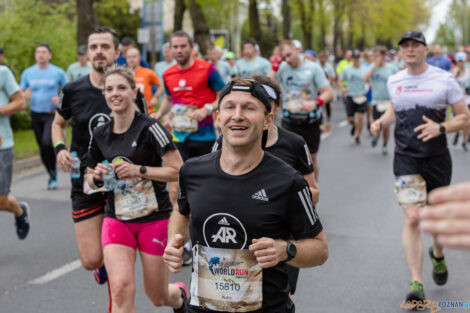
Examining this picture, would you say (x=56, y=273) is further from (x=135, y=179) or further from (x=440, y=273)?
(x=440, y=273)

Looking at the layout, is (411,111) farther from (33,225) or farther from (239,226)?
(33,225)

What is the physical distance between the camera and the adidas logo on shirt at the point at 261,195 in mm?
3064

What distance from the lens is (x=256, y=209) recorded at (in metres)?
3.06

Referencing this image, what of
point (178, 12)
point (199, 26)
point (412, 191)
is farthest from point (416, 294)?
point (178, 12)

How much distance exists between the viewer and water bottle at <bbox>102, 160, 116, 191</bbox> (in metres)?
4.39

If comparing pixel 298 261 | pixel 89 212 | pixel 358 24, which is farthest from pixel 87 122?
pixel 358 24

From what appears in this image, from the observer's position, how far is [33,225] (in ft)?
26.6

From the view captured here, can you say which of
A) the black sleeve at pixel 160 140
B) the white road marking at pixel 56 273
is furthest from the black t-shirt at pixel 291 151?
the white road marking at pixel 56 273

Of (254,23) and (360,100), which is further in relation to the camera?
(254,23)

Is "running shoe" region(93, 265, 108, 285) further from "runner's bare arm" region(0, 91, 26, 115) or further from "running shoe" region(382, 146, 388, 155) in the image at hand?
"running shoe" region(382, 146, 388, 155)

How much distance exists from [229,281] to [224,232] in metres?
0.23

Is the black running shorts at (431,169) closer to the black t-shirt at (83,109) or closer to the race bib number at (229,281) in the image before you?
the black t-shirt at (83,109)

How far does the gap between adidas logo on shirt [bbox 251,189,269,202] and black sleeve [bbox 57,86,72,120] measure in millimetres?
2755

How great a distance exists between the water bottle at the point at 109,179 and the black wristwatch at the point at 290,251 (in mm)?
1787
